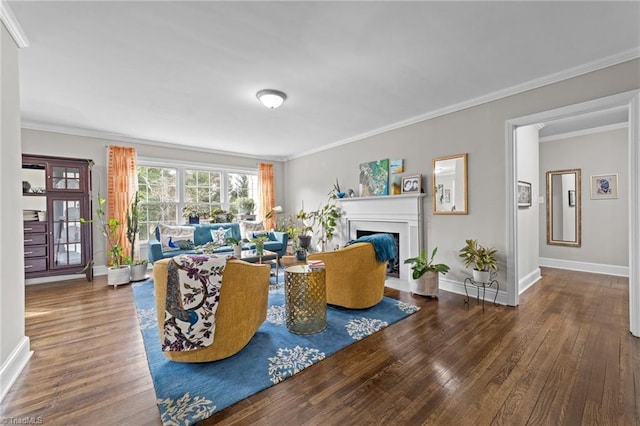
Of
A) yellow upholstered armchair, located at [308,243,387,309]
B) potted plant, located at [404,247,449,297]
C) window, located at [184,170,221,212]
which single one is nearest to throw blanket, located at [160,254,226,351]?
yellow upholstered armchair, located at [308,243,387,309]

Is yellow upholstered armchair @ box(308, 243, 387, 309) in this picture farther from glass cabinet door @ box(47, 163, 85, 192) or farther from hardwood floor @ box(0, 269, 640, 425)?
glass cabinet door @ box(47, 163, 85, 192)

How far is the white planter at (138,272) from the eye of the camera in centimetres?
450

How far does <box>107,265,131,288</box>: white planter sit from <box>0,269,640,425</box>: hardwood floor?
1.08 meters

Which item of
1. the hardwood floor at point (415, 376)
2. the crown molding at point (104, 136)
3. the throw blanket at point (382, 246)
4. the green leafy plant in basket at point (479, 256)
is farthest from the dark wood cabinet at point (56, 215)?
the green leafy plant in basket at point (479, 256)

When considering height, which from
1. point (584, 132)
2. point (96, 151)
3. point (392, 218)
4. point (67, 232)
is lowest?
point (67, 232)

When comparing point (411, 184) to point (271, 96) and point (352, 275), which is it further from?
point (271, 96)

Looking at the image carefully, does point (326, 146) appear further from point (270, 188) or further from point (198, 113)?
point (198, 113)

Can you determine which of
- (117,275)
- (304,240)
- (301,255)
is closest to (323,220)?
(304,240)

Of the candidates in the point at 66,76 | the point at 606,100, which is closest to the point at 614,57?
the point at 606,100

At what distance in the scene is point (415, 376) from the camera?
1.89m

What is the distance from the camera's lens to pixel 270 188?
22.6ft

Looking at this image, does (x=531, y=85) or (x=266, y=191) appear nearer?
(x=531, y=85)

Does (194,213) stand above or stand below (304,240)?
above

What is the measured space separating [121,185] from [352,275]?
15.2ft
